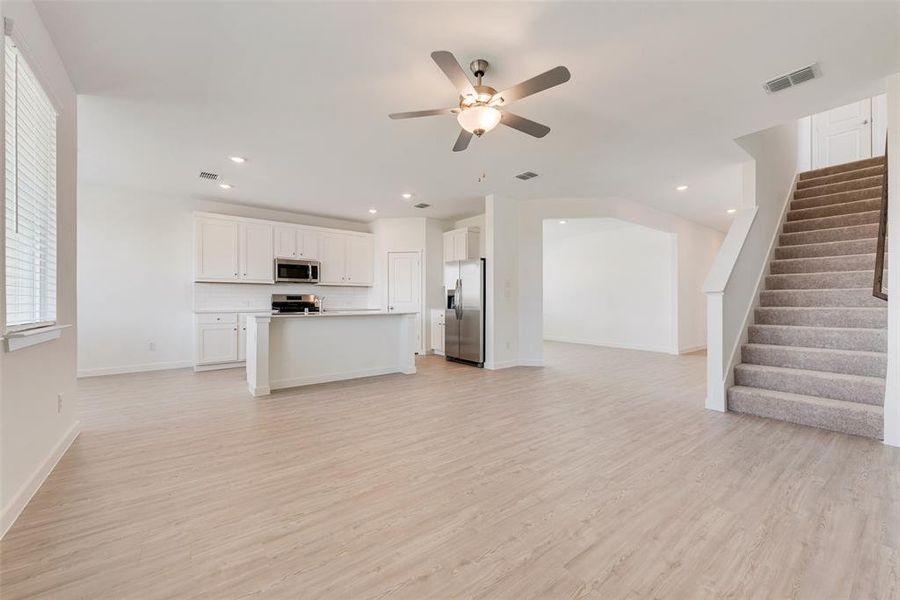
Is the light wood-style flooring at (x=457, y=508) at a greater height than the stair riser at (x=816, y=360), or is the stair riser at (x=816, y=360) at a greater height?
the stair riser at (x=816, y=360)

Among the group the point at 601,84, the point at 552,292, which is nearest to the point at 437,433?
the point at 601,84

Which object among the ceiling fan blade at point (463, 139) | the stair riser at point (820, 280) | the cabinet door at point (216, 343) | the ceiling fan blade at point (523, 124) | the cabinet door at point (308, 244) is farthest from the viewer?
the cabinet door at point (308, 244)

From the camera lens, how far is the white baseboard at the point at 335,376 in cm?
443

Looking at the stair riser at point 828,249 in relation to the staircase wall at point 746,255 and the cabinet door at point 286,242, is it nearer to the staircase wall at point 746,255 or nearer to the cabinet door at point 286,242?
the staircase wall at point 746,255

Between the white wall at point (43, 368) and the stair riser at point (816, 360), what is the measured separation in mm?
5629

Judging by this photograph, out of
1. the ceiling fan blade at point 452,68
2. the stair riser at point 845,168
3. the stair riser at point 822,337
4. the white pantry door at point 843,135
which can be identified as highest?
the white pantry door at point 843,135

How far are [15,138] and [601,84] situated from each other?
11.6ft

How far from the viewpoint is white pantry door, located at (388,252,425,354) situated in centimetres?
735

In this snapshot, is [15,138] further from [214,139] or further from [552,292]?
[552,292]

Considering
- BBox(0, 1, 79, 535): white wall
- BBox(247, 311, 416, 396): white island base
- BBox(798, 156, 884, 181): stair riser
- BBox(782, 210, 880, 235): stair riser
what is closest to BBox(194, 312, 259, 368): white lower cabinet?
BBox(247, 311, 416, 396): white island base

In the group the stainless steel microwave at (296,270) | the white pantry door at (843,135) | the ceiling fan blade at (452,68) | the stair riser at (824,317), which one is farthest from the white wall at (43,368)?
the white pantry door at (843,135)

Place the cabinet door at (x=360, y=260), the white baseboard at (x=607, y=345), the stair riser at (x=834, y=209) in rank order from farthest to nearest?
the white baseboard at (x=607, y=345)
the cabinet door at (x=360, y=260)
the stair riser at (x=834, y=209)

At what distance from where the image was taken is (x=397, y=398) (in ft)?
13.3

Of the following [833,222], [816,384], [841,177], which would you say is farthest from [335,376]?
[841,177]
